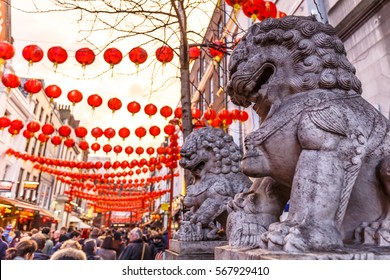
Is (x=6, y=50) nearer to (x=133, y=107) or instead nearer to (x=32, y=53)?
(x=32, y=53)

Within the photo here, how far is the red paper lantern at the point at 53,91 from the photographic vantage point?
8775 mm

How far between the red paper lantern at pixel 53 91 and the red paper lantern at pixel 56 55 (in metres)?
2.16

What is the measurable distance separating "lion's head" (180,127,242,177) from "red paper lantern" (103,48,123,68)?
4.50 meters

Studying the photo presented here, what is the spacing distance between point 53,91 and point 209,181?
7.87 metres

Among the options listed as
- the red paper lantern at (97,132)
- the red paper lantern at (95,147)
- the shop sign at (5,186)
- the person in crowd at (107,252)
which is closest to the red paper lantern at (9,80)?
the red paper lantern at (97,132)

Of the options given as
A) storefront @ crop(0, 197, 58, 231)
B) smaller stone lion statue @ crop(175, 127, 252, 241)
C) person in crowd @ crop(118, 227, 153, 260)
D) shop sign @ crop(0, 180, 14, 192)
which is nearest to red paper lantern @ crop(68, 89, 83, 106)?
person in crowd @ crop(118, 227, 153, 260)

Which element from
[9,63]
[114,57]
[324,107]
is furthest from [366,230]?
[9,63]

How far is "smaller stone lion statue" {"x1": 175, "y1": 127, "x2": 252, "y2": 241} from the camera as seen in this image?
252cm

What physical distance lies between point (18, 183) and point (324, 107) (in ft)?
81.4

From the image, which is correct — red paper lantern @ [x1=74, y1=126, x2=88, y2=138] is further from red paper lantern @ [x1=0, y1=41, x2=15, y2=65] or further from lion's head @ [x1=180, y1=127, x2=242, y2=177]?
lion's head @ [x1=180, y1=127, x2=242, y2=177]

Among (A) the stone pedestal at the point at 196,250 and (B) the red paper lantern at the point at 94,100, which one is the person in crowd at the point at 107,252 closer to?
(A) the stone pedestal at the point at 196,250

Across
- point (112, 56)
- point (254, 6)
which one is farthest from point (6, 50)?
point (254, 6)

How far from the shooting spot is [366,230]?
1.39 m

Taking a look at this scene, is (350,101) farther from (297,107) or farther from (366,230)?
(366,230)
